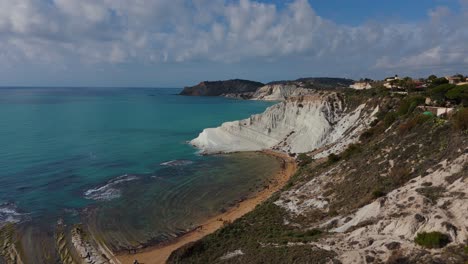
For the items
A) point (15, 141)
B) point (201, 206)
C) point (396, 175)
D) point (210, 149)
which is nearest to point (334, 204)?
point (396, 175)

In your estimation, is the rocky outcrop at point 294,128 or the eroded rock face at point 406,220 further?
the rocky outcrop at point 294,128

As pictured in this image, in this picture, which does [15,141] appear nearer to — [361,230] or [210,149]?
[210,149]

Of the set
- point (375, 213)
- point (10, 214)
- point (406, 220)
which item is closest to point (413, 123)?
point (375, 213)

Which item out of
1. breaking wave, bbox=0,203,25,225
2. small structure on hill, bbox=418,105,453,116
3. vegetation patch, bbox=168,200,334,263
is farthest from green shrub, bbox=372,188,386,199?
breaking wave, bbox=0,203,25,225

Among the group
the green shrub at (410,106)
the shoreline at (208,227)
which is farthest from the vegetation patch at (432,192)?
the green shrub at (410,106)

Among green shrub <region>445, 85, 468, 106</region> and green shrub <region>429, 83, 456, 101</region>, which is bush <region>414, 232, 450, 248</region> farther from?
green shrub <region>429, 83, 456, 101</region>

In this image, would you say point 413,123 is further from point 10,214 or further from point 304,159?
point 10,214

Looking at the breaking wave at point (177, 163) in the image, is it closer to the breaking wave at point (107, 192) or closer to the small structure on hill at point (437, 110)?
the breaking wave at point (107, 192)
